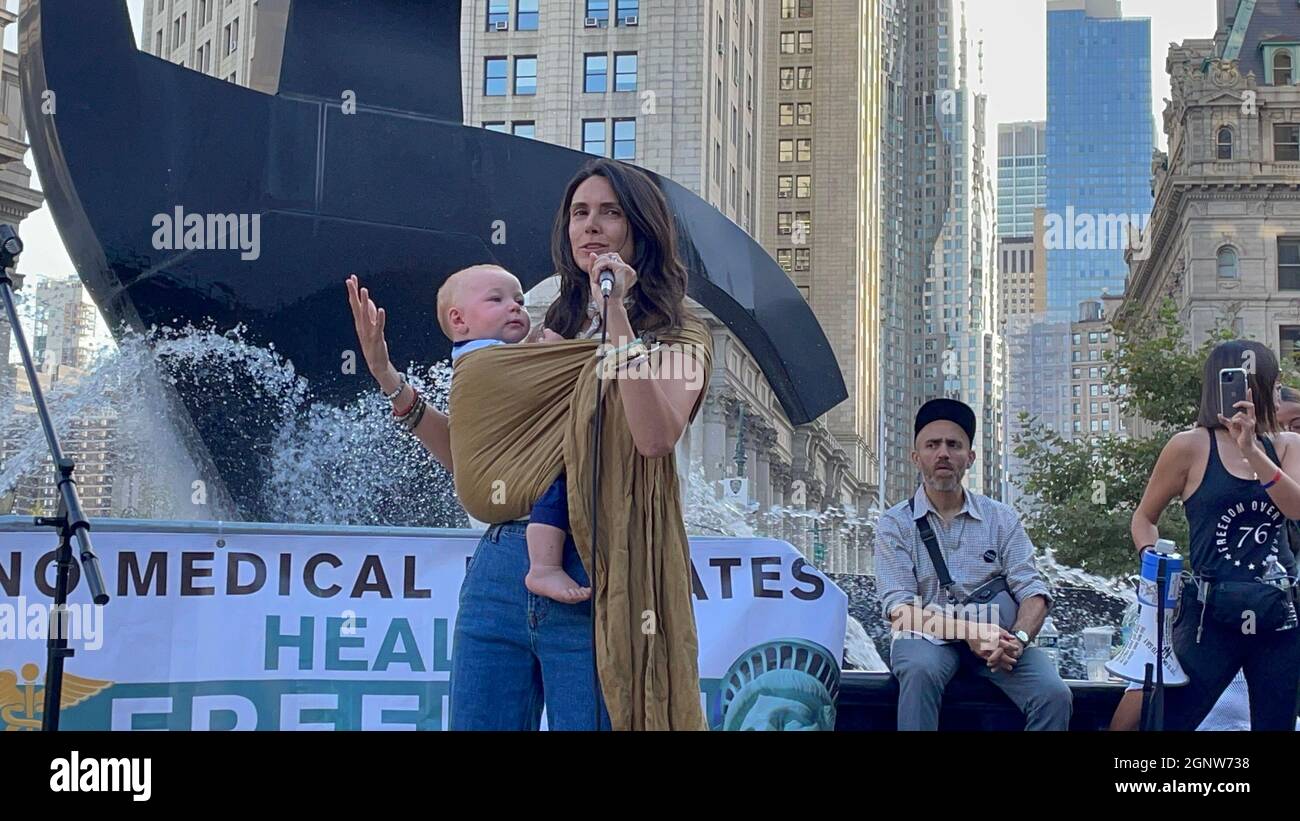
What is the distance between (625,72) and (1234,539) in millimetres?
2255

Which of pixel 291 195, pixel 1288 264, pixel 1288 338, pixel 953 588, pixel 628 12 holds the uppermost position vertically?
pixel 628 12

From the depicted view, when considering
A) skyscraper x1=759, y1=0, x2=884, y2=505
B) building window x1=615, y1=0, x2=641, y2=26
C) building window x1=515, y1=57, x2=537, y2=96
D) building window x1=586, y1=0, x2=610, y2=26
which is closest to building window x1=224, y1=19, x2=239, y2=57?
building window x1=515, y1=57, x2=537, y2=96

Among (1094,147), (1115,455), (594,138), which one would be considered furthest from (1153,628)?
(594,138)

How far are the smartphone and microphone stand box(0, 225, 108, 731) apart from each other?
271 centimetres

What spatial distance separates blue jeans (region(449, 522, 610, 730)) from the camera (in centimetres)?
267

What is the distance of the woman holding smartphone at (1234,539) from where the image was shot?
3.78 metres

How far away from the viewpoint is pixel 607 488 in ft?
9.06

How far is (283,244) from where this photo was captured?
504 cm

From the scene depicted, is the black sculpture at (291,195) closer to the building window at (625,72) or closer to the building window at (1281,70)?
the building window at (625,72)

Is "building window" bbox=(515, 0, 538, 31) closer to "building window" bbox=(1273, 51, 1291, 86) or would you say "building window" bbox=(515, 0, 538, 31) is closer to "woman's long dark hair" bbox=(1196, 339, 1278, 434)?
"building window" bbox=(1273, 51, 1291, 86)

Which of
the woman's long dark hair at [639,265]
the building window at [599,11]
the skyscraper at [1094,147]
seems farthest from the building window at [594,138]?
the woman's long dark hair at [639,265]

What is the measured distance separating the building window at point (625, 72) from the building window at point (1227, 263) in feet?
→ 6.46

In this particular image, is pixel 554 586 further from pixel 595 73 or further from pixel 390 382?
pixel 595 73
